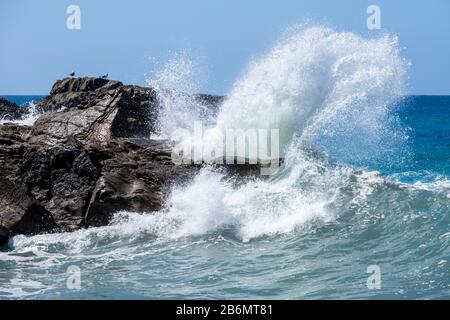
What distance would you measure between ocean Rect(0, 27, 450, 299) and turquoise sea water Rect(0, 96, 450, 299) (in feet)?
0.08

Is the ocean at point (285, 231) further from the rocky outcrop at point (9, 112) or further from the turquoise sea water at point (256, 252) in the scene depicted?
the rocky outcrop at point (9, 112)

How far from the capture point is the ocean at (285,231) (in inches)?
266

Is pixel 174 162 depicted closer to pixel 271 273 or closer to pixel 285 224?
pixel 285 224

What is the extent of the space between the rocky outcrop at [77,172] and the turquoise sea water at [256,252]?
13.5 inches

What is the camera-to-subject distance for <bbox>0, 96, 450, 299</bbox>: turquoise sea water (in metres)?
6.61

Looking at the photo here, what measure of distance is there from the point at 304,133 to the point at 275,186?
2.27m

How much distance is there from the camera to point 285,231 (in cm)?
904

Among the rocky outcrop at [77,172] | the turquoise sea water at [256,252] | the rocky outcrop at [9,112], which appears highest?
the rocky outcrop at [9,112]

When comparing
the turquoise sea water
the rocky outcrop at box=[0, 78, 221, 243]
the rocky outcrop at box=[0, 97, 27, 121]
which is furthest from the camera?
the rocky outcrop at box=[0, 97, 27, 121]

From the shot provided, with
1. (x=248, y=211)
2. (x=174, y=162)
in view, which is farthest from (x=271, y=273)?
(x=174, y=162)

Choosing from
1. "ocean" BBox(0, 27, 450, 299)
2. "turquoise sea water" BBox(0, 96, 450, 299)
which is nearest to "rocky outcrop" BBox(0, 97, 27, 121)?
"ocean" BBox(0, 27, 450, 299)

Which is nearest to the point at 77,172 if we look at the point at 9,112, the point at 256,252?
the point at 256,252

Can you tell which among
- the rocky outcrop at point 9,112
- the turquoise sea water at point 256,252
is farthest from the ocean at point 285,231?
the rocky outcrop at point 9,112

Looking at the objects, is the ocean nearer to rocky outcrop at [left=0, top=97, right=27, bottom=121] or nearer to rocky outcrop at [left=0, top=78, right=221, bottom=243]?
rocky outcrop at [left=0, top=78, right=221, bottom=243]
